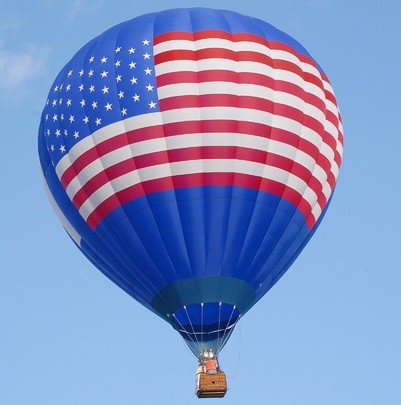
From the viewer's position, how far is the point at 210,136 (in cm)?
2570

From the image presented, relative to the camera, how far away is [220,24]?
2677cm

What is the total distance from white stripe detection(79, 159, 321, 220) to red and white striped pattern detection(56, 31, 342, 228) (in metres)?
0.02

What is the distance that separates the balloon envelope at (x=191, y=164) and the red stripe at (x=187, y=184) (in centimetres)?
2

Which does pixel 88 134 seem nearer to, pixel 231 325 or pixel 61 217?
pixel 61 217

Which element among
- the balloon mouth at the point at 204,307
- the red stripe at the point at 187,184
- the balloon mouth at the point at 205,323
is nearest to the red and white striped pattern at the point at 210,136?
the red stripe at the point at 187,184

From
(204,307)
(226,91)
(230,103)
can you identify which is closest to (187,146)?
(230,103)

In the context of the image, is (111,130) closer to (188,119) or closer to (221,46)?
(188,119)

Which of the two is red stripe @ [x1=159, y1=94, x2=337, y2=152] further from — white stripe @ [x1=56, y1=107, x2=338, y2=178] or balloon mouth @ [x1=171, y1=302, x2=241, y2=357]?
balloon mouth @ [x1=171, y1=302, x2=241, y2=357]

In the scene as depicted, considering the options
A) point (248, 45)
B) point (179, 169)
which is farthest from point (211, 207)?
point (248, 45)

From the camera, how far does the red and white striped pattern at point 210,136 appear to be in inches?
1010

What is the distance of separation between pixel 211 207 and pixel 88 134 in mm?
2341

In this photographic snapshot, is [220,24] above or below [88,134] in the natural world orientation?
above

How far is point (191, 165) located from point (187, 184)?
0.31 m

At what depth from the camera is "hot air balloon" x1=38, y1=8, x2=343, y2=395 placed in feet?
83.6
